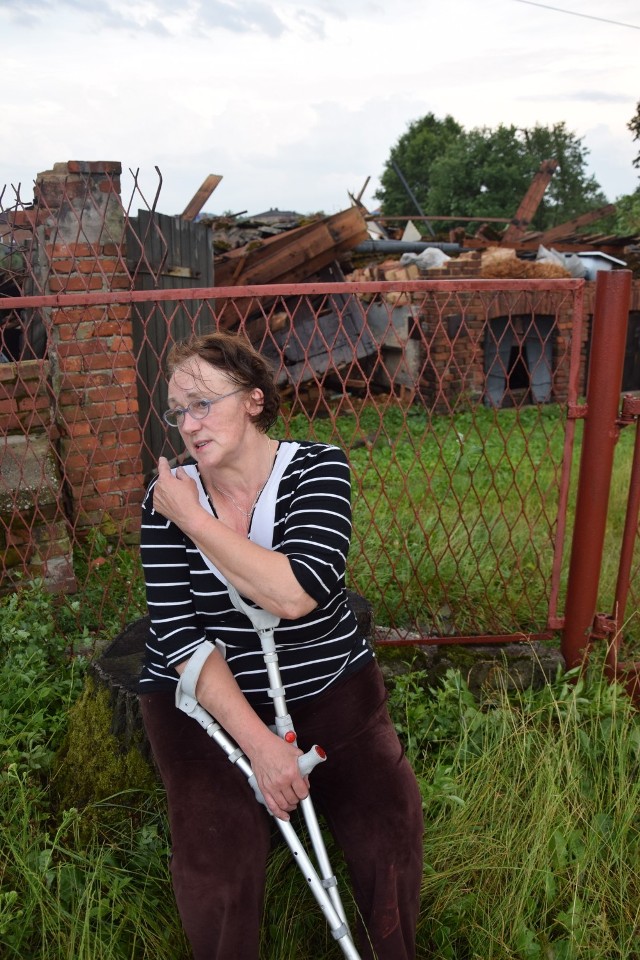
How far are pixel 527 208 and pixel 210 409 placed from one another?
11.6 m

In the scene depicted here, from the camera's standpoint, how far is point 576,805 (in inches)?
87.0

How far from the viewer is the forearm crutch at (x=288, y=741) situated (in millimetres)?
1571

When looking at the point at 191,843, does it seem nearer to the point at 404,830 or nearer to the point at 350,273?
the point at 404,830

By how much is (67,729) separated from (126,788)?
34 cm

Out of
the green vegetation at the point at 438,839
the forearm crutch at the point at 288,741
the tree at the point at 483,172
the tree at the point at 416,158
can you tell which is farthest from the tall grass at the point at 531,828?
the tree at the point at 416,158

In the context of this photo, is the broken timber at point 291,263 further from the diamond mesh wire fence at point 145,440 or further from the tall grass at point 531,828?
the tall grass at point 531,828

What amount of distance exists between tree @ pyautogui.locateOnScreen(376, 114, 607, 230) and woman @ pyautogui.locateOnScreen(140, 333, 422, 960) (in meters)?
33.1

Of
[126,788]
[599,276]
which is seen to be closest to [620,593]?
[599,276]

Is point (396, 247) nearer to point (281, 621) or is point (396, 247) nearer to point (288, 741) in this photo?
point (281, 621)

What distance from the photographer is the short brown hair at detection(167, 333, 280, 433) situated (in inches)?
72.2

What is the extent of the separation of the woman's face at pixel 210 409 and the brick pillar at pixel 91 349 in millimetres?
2303

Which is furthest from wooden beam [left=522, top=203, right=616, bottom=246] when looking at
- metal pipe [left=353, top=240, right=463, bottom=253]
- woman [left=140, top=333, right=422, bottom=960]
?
woman [left=140, top=333, right=422, bottom=960]

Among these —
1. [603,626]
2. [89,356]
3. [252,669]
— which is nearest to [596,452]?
[603,626]

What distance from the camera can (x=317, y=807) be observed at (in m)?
1.97
